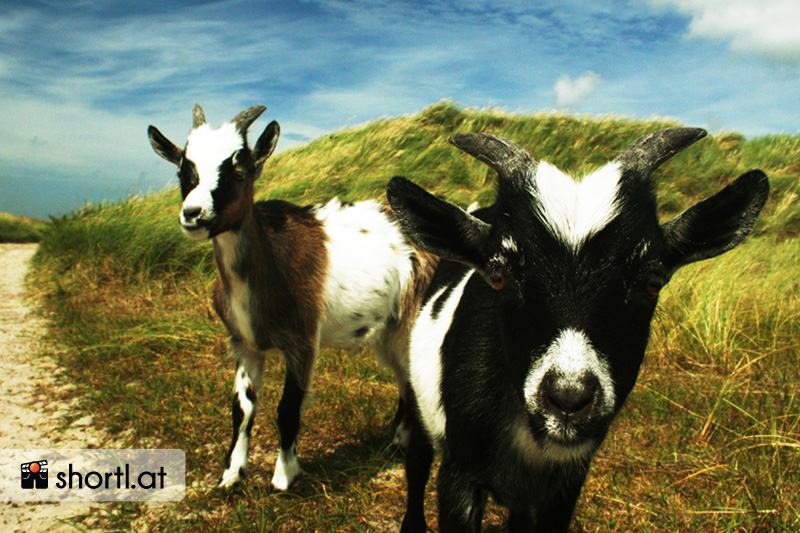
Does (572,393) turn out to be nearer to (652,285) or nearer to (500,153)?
(652,285)

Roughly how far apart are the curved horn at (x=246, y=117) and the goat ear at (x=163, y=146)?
0.49 meters

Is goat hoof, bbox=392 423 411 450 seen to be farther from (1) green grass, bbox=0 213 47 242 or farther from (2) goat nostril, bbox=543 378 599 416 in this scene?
(1) green grass, bbox=0 213 47 242

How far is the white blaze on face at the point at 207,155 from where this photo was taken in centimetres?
329

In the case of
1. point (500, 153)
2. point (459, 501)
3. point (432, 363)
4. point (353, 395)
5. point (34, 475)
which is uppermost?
point (500, 153)

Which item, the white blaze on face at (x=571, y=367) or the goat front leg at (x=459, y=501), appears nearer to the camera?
the white blaze on face at (x=571, y=367)

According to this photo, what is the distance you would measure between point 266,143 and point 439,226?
2.43 metres

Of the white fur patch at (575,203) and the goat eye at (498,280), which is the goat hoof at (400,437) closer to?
the goat eye at (498,280)

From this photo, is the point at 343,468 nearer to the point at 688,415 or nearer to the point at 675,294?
the point at 688,415

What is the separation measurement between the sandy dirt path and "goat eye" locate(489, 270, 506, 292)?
2.55 meters

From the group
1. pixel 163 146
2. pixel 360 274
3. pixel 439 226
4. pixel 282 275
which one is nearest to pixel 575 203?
pixel 439 226

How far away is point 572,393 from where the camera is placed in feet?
5.17

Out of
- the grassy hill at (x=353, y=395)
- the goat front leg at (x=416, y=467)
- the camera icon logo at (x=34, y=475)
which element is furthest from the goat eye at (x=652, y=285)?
the camera icon logo at (x=34, y=475)

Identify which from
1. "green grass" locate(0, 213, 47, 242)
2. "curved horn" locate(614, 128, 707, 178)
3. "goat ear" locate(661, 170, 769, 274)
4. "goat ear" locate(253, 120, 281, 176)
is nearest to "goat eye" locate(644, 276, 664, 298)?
"goat ear" locate(661, 170, 769, 274)

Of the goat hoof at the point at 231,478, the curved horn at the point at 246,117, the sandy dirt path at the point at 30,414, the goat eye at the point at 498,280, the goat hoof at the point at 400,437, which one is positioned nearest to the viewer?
the goat eye at the point at 498,280
